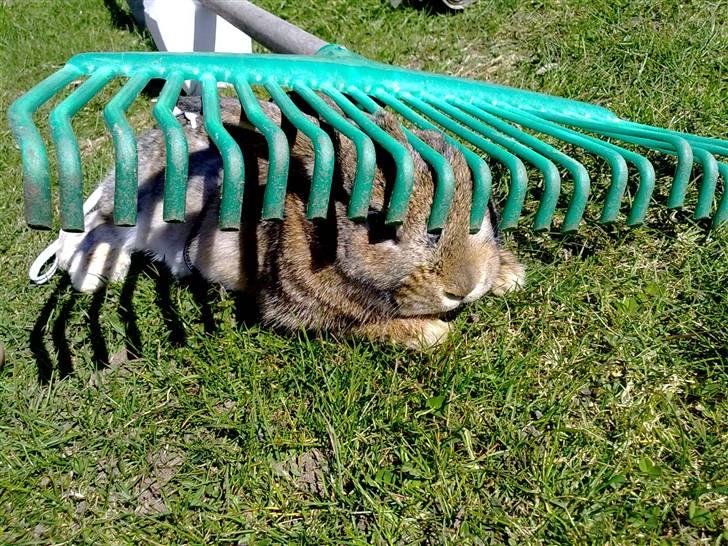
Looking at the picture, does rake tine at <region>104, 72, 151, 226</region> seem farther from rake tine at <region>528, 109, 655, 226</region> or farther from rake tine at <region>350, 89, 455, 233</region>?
rake tine at <region>528, 109, 655, 226</region>

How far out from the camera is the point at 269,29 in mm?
3480

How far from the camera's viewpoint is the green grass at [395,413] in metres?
2.23

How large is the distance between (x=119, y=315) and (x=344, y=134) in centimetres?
159

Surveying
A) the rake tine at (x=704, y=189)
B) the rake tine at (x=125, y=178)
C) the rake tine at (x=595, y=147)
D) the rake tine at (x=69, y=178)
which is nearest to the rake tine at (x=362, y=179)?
the rake tine at (x=125, y=178)

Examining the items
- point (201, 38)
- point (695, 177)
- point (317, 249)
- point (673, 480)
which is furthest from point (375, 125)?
point (201, 38)

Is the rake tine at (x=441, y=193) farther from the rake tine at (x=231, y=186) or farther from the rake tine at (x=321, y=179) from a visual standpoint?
the rake tine at (x=231, y=186)

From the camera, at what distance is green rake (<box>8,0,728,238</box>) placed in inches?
71.1

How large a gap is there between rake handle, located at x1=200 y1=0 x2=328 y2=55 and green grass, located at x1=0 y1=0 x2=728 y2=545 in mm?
1288

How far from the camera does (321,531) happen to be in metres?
2.23

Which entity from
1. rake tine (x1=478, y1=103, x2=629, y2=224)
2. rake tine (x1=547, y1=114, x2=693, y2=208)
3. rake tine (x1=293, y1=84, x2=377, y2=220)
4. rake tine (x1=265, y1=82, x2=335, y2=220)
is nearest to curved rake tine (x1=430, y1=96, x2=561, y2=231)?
rake tine (x1=478, y1=103, x2=629, y2=224)

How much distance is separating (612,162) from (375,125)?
840 millimetres

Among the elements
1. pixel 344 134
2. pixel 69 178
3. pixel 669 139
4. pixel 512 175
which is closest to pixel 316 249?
pixel 344 134

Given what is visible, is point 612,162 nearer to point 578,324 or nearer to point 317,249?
point 578,324

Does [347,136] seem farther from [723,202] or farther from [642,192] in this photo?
[723,202]
